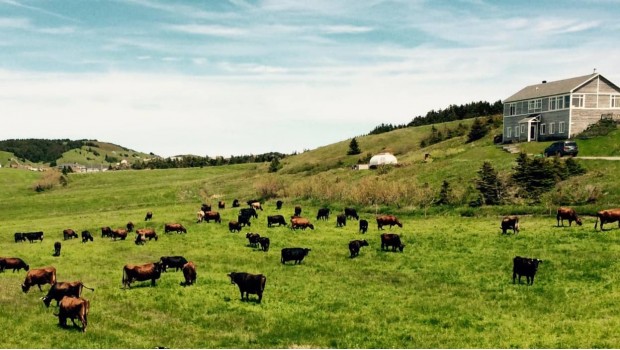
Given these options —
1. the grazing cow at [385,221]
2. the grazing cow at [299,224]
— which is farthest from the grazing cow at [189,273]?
the grazing cow at [385,221]

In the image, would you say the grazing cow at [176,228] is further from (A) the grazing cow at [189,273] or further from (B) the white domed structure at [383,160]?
(B) the white domed structure at [383,160]

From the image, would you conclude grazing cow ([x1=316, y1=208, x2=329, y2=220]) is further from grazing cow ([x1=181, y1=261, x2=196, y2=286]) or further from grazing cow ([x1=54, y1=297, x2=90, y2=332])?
grazing cow ([x1=54, y1=297, x2=90, y2=332])

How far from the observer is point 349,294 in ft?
75.6

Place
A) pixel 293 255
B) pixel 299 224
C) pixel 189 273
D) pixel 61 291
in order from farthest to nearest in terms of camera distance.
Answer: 1. pixel 299 224
2. pixel 293 255
3. pixel 189 273
4. pixel 61 291

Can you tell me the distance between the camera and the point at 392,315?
64.0 ft

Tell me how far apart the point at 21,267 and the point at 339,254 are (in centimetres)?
1989

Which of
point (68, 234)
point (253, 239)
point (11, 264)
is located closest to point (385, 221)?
point (253, 239)

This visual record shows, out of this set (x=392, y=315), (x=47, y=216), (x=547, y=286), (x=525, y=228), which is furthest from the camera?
(x=47, y=216)

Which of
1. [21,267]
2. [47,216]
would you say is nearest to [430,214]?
[21,267]

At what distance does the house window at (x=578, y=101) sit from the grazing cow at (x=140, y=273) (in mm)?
71093

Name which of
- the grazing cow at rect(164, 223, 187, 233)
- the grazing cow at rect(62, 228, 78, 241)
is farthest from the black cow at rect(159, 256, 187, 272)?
the grazing cow at rect(62, 228, 78, 241)

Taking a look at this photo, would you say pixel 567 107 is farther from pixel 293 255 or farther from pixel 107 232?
pixel 107 232

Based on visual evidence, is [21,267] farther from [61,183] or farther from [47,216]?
[61,183]

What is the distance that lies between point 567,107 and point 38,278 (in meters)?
75.2
